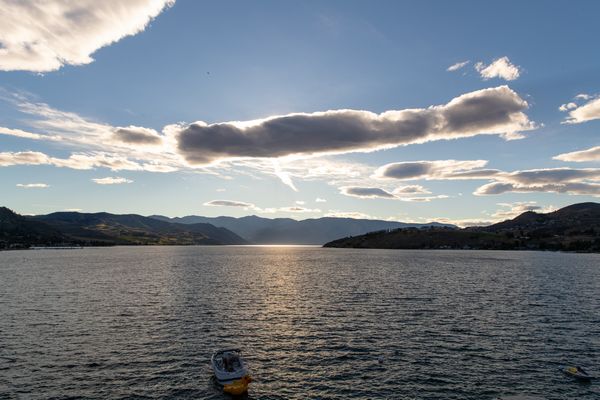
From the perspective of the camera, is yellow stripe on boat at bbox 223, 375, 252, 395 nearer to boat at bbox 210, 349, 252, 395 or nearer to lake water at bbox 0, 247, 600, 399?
boat at bbox 210, 349, 252, 395

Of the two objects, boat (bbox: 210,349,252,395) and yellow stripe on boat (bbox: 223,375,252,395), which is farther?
boat (bbox: 210,349,252,395)

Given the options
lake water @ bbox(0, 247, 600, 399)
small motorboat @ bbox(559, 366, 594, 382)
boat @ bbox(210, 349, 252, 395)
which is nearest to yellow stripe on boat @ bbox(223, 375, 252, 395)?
boat @ bbox(210, 349, 252, 395)

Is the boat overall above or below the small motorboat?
above

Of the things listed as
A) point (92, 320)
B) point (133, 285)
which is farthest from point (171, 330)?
point (133, 285)

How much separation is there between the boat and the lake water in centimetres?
155

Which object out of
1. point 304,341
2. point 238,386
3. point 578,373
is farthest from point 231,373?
point 578,373

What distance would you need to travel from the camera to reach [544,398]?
1761 inches

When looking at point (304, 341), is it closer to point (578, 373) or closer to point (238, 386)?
point (238, 386)

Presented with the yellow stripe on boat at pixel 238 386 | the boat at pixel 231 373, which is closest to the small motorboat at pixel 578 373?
the boat at pixel 231 373

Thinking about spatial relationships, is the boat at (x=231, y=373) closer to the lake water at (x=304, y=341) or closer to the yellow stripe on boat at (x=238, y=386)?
the yellow stripe on boat at (x=238, y=386)

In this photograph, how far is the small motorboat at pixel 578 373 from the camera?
4977 centimetres

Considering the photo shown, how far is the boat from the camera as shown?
46094mm

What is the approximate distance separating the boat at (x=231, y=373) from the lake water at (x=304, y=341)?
1.55 m

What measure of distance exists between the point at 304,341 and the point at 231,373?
71.2 ft
